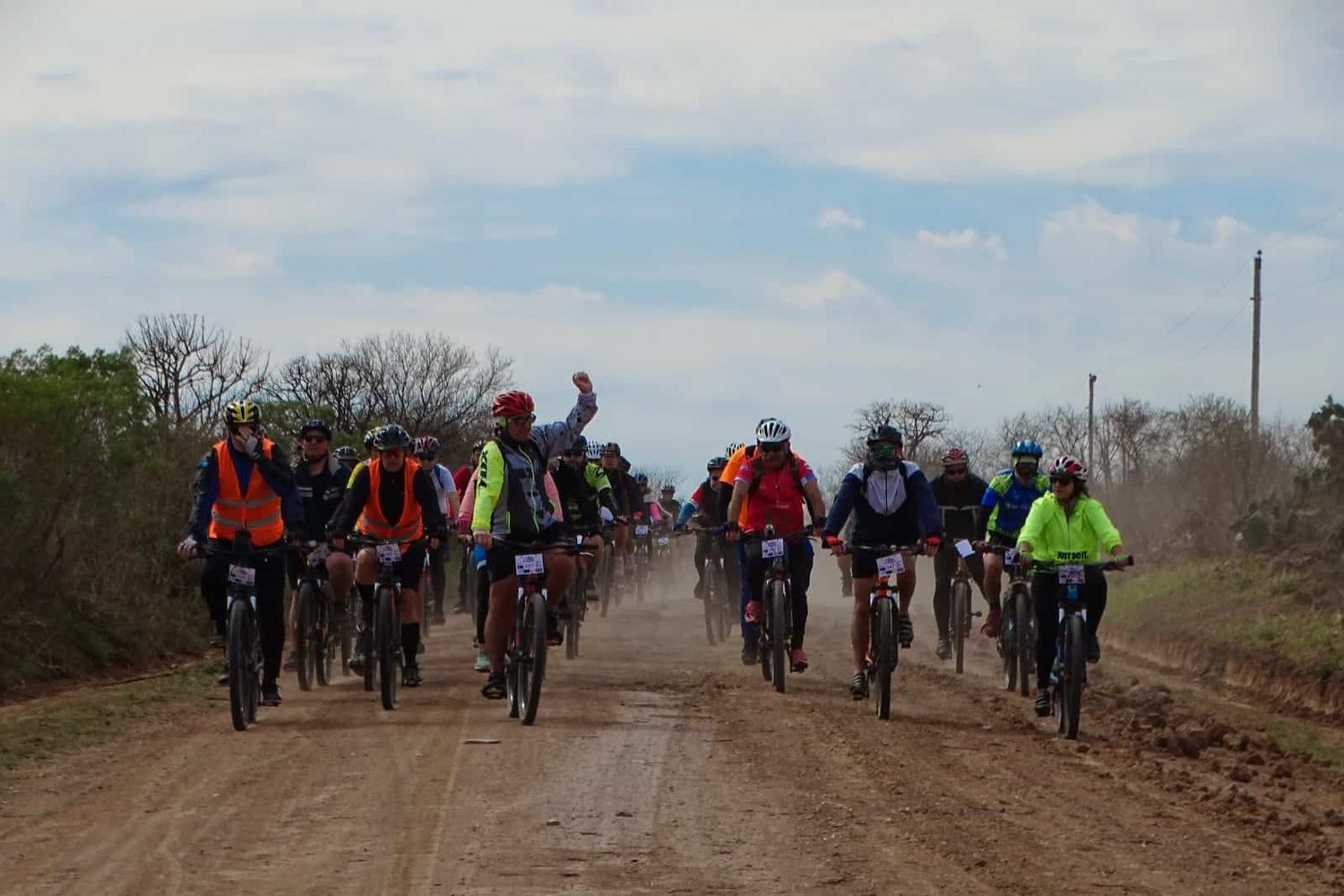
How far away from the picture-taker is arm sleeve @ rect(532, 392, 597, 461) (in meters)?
13.9

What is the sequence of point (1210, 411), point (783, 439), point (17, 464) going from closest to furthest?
point (783, 439), point (17, 464), point (1210, 411)

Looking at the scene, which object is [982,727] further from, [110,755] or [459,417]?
[459,417]

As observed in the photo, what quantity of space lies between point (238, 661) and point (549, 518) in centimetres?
234

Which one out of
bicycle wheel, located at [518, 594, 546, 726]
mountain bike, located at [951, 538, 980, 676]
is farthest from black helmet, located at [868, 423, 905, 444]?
mountain bike, located at [951, 538, 980, 676]

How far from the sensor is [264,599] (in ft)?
46.9

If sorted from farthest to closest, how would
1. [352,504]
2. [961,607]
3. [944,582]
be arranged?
[944,582], [961,607], [352,504]

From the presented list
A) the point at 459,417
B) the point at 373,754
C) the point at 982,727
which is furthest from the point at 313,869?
the point at 459,417

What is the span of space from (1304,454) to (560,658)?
1239 inches

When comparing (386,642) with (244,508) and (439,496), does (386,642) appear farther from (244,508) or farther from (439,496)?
(439,496)

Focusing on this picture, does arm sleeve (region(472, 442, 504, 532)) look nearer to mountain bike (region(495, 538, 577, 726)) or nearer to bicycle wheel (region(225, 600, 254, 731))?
mountain bike (region(495, 538, 577, 726))

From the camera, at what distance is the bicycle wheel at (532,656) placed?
1343 centimetres

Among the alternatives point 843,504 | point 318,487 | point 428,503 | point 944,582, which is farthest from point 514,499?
point 944,582

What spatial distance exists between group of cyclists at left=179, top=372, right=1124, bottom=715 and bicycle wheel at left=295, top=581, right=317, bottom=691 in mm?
174

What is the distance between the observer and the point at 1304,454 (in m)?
46.9
